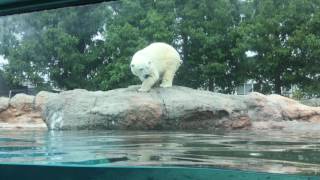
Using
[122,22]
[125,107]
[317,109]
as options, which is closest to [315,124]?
[317,109]

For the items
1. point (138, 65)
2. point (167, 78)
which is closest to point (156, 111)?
point (167, 78)

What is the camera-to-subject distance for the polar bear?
9.19ft

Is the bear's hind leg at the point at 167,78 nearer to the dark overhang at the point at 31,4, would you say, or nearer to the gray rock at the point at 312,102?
the gray rock at the point at 312,102

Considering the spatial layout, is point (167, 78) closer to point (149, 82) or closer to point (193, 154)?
point (149, 82)

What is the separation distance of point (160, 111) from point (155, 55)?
584mm

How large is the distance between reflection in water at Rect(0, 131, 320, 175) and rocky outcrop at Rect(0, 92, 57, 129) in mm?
1083

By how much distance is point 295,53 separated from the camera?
233 centimetres

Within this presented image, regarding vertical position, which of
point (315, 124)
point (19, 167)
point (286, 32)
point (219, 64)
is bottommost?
point (19, 167)

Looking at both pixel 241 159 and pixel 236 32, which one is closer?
pixel 241 159

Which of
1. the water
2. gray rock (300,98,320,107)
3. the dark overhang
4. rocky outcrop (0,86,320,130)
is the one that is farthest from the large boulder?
the dark overhang

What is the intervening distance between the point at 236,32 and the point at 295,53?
32 cm

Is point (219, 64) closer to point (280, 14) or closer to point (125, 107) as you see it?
point (280, 14)

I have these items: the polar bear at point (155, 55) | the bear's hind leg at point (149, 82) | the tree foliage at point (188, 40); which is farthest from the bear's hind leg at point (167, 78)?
the tree foliage at point (188, 40)

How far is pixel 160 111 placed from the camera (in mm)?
3873
